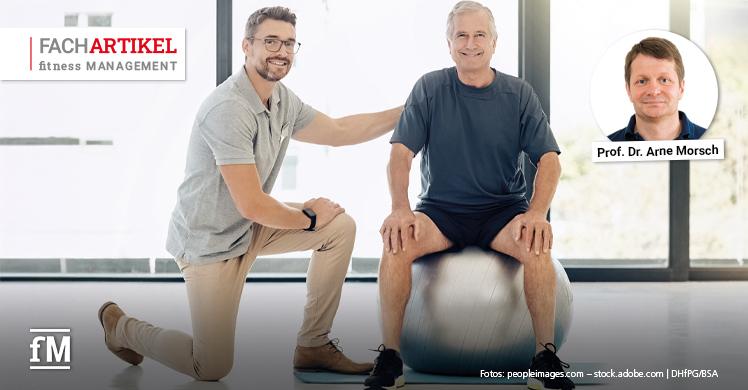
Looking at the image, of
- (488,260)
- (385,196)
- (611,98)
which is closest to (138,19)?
(385,196)

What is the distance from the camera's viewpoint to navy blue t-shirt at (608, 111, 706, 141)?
6.20 metres

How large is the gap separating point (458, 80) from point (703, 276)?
3557 millimetres

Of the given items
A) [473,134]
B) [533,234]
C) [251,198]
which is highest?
[473,134]

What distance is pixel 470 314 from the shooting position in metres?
2.96

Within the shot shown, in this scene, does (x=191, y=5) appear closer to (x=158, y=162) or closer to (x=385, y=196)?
(x=158, y=162)

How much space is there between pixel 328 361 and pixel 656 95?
381cm

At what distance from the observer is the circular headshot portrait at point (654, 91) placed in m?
6.20

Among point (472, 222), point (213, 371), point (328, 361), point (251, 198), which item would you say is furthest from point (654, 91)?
point (213, 371)

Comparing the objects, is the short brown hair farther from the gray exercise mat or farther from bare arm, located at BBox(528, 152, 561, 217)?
the gray exercise mat

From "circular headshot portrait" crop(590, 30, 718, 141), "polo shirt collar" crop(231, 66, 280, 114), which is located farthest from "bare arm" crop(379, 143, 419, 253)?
"circular headshot portrait" crop(590, 30, 718, 141)

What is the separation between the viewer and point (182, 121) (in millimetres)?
6340

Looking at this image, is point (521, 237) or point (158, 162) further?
point (158, 162)

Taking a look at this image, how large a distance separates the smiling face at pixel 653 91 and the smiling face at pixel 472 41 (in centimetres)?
326

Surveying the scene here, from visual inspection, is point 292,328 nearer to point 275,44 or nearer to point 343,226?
point 343,226
